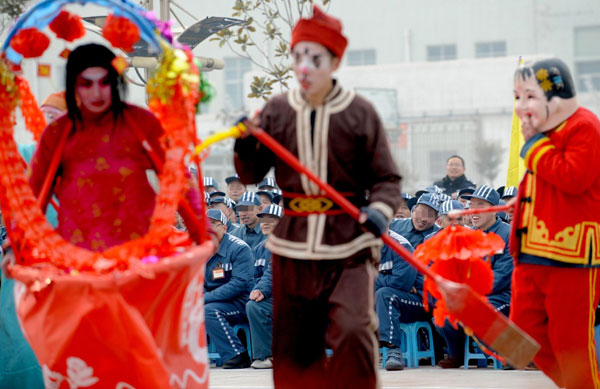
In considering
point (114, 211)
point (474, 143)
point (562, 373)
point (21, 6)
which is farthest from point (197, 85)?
point (474, 143)

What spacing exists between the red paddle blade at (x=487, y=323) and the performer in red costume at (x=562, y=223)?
643 mm

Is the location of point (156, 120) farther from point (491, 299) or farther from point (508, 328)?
point (491, 299)

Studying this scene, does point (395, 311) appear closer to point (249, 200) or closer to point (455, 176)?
point (249, 200)

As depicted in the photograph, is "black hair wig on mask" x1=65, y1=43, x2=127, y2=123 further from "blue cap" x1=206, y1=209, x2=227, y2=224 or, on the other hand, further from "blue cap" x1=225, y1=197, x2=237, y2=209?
"blue cap" x1=225, y1=197, x2=237, y2=209

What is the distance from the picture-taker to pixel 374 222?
5.27 metres

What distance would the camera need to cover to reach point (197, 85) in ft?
18.1

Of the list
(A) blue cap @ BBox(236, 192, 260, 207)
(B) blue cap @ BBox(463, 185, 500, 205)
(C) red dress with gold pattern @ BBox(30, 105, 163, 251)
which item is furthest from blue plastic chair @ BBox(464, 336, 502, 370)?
(C) red dress with gold pattern @ BBox(30, 105, 163, 251)

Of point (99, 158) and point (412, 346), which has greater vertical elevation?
point (99, 158)

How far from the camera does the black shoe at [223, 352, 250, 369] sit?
10.3m

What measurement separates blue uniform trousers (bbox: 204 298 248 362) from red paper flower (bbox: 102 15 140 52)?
4913 mm

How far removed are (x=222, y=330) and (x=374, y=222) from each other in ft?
17.4

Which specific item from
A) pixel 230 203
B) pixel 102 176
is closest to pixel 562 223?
pixel 102 176

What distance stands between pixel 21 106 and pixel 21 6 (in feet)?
33.6

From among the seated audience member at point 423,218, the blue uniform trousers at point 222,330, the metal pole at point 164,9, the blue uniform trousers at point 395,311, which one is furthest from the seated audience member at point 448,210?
the metal pole at point 164,9
